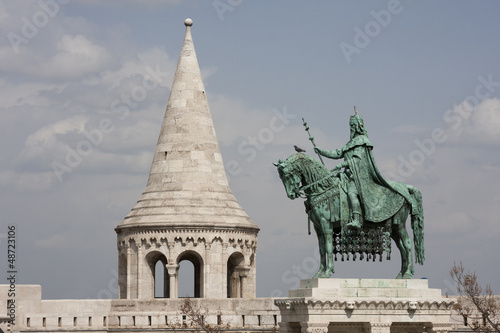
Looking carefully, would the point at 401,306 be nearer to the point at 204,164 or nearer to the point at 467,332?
the point at 467,332

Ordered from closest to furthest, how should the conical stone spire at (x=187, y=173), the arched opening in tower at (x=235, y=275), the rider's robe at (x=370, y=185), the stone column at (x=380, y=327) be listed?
1. the stone column at (x=380, y=327)
2. the rider's robe at (x=370, y=185)
3. the conical stone spire at (x=187, y=173)
4. the arched opening in tower at (x=235, y=275)

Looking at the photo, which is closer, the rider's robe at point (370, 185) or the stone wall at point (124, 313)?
the rider's robe at point (370, 185)

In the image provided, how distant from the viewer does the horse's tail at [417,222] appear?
32.7 meters

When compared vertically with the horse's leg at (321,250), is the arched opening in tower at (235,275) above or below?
above

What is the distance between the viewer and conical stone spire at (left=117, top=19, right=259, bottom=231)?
56.8 meters

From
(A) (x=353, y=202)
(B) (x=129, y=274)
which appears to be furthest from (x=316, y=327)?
(B) (x=129, y=274)

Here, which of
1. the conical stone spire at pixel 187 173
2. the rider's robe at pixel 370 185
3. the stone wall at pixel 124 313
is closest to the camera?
the rider's robe at pixel 370 185

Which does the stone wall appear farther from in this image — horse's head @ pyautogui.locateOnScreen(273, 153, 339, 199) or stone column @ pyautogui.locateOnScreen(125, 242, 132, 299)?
horse's head @ pyautogui.locateOnScreen(273, 153, 339, 199)

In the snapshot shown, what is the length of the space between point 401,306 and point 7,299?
22574 millimetres

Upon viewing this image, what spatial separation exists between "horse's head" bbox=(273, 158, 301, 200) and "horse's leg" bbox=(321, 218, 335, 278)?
0.91 m

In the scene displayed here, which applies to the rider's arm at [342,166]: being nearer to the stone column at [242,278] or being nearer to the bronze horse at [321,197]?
the bronze horse at [321,197]

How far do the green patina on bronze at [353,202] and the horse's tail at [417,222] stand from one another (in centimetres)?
4

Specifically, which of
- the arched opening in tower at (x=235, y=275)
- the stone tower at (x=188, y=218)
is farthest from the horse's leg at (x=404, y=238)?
the arched opening in tower at (x=235, y=275)

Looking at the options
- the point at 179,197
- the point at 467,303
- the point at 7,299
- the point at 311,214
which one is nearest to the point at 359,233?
the point at 311,214
